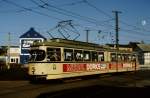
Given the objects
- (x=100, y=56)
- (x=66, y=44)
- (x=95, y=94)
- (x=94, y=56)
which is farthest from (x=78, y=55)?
(x=95, y=94)

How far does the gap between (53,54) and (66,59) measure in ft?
4.78

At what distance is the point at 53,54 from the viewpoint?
22109mm

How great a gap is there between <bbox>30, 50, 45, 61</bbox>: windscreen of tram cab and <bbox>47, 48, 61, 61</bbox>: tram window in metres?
0.39

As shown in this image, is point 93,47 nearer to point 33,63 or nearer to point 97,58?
point 97,58

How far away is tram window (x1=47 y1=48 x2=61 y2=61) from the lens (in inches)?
858

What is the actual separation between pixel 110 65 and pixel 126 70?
5301mm

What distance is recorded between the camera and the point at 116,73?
35.0 metres

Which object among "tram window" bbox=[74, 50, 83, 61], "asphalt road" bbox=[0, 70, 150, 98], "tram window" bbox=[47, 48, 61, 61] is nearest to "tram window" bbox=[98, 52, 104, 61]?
"tram window" bbox=[74, 50, 83, 61]

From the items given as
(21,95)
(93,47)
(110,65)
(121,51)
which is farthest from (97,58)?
(21,95)

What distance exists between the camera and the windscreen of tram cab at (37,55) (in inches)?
853

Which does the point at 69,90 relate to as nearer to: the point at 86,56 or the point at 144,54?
the point at 86,56

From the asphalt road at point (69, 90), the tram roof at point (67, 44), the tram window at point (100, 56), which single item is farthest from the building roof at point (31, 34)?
the asphalt road at point (69, 90)

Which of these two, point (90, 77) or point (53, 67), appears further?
point (90, 77)

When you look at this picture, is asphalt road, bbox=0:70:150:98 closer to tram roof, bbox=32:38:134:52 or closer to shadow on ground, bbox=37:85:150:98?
shadow on ground, bbox=37:85:150:98
